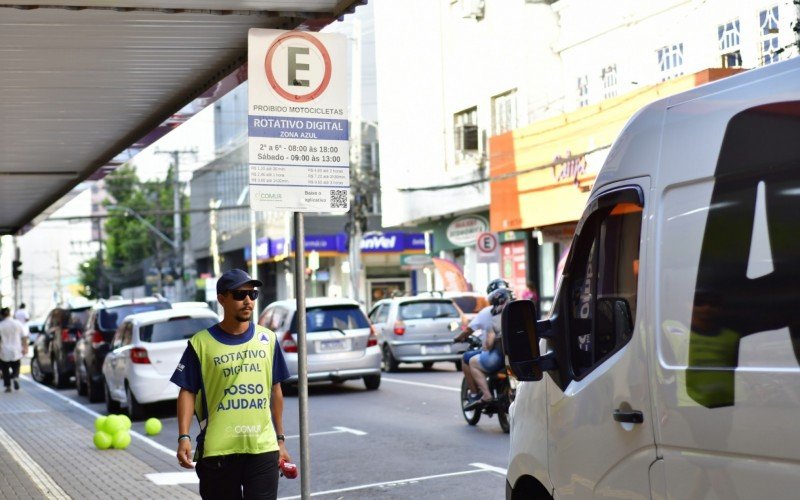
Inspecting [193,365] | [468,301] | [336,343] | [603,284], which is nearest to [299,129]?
[193,365]

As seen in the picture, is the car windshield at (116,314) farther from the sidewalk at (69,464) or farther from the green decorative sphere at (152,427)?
the green decorative sphere at (152,427)

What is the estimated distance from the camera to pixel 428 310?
2750cm

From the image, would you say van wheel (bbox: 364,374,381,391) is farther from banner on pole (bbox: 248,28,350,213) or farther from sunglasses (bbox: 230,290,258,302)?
sunglasses (bbox: 230,290,258,302)

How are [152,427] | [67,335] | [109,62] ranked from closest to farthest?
1. [109,62]
2. [152,427]
3. [67,335]

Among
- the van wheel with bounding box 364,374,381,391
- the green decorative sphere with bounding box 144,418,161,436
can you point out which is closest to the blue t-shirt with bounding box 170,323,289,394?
the green decorative sphere with bounding box 144,418,161,436

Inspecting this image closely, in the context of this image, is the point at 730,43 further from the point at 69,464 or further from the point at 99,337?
the point at 69,464

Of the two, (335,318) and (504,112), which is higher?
(504,112)

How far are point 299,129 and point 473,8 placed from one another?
31.7 metres

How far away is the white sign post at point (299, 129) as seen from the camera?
23.9ft

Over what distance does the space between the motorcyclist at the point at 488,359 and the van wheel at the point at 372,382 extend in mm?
7322

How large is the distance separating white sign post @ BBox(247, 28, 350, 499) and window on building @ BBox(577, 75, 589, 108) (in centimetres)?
2602

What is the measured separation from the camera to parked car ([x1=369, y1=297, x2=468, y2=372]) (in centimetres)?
2709

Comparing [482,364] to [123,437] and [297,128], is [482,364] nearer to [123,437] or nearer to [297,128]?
[123,437]

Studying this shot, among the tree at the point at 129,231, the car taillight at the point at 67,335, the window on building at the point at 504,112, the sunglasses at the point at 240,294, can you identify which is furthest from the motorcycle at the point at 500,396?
the tree at the point at 129,231
